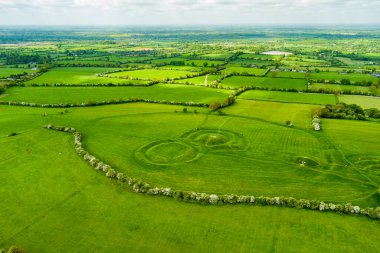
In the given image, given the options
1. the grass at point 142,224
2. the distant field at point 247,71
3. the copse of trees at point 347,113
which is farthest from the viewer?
the distant field at point 247,71

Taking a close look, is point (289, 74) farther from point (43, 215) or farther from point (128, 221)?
point (43, 215)

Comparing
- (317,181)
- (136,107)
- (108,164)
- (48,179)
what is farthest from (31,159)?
(317,181)

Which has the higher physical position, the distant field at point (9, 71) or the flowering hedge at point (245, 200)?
the distant field at point (9, 71)

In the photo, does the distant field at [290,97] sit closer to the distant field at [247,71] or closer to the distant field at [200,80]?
the distant field at [200,80]

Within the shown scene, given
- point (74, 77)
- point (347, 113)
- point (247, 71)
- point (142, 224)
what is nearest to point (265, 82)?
point (247, 71)

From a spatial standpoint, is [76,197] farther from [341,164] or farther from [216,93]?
[216,93]

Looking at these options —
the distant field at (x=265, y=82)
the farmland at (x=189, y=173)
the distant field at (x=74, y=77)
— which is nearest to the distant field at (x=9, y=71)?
the distant field at (x=74, y=77)
